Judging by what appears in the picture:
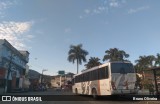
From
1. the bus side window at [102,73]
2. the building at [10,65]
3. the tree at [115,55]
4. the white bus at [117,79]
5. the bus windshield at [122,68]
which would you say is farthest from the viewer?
the tree at [115,55]

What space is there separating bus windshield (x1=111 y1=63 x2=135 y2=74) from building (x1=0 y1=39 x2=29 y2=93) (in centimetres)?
3202

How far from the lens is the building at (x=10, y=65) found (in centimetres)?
5059

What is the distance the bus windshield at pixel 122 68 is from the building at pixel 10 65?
105 feet

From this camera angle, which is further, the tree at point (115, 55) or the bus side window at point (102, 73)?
the tree at point (115, 55)

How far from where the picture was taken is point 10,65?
4912cm

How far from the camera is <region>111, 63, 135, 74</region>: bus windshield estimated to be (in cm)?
1978

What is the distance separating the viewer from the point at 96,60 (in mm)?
84875

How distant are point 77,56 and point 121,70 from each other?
187ft

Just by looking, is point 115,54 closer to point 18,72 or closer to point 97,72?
point 18,72

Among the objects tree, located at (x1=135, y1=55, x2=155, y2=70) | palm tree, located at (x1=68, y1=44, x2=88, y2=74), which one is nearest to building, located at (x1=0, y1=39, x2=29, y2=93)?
palm tree, located at (x1=68, y1=44, x2=88, y2=74)

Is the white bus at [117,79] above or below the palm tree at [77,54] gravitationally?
below

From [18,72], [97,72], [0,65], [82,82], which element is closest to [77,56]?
[18,72]

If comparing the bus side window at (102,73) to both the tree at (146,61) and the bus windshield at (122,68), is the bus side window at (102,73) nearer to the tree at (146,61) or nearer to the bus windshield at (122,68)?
the bus windshield at (122,68)

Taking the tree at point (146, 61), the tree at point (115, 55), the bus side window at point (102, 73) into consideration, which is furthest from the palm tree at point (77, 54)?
the bus side window at point (102, 73)
